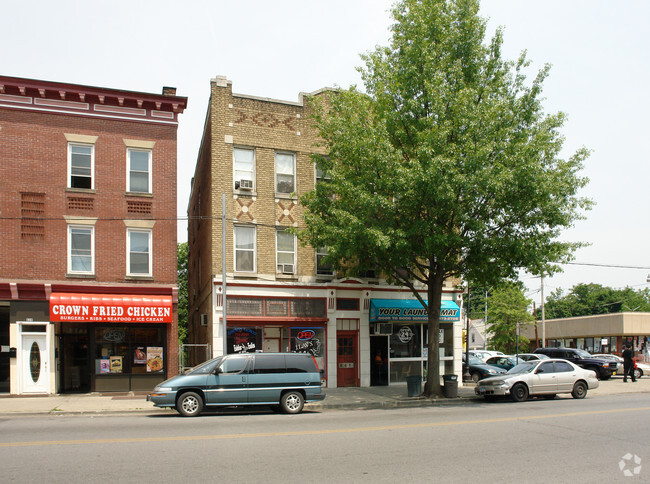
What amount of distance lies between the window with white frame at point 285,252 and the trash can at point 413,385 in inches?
265

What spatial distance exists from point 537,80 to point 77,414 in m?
18.4

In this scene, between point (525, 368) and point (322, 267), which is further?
point (322, 267)

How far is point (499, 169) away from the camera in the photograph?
736 inches

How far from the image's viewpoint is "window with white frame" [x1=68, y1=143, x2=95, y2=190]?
73.5 ft

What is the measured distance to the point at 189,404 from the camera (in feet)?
52.9

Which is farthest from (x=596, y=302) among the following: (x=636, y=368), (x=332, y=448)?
(x=332, y=448)

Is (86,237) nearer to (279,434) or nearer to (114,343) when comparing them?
(114,343)

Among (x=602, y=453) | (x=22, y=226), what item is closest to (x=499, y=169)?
(x=602, y=453)

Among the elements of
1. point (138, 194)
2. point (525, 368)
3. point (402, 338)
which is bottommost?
point (525, 368)

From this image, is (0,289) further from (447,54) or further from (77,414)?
(447,54)

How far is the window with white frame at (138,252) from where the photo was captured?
22.7 m

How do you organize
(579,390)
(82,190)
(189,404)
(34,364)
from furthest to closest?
1. (82,190)
2. (579,390)
3. (34,364)
4. (189,404)

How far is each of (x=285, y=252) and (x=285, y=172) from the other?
136 inches

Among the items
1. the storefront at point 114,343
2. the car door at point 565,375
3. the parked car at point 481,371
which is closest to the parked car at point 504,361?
the parked car at point 481,371
